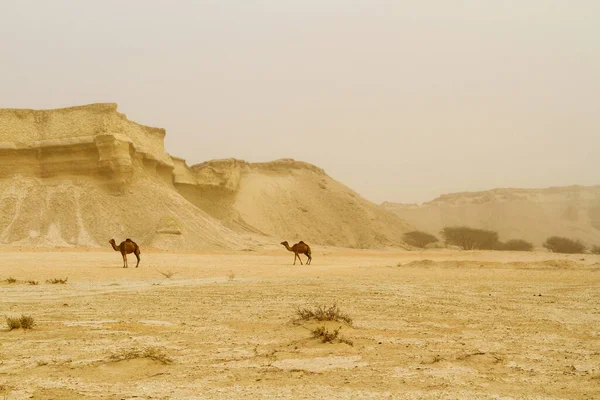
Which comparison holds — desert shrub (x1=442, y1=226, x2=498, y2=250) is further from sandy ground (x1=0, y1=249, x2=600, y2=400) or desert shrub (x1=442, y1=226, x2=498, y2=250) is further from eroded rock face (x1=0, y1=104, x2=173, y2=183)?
sandy ground (x1=0, y1=249, x2=600, y2=400)

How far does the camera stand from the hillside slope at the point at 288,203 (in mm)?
58438

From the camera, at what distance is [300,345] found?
6.66 m

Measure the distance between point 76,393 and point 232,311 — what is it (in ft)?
15.8

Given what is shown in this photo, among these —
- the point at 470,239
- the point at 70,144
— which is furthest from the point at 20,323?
the point at 470,239

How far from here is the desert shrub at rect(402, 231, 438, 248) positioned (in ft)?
219

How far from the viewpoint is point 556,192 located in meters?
137

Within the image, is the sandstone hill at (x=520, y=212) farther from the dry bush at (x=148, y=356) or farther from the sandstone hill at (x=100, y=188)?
the dry bush at (x=148, y=356)

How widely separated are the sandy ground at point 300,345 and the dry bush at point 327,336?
10 centimetres

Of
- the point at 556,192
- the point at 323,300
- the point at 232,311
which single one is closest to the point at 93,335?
the point at 232,311

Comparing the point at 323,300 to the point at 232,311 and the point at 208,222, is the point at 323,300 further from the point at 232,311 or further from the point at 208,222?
the point at 208,222

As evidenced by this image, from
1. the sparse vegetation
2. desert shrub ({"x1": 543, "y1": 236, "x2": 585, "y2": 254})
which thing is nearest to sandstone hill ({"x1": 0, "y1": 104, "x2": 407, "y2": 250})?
the sparse vegetation

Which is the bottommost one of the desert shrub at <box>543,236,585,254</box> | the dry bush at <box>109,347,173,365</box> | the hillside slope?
the desert shrub at <box>543,236,585,254</box>

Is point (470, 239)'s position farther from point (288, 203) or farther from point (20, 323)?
point (20, 323)

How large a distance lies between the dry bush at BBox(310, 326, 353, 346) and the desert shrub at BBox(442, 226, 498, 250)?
6092 centimetres
